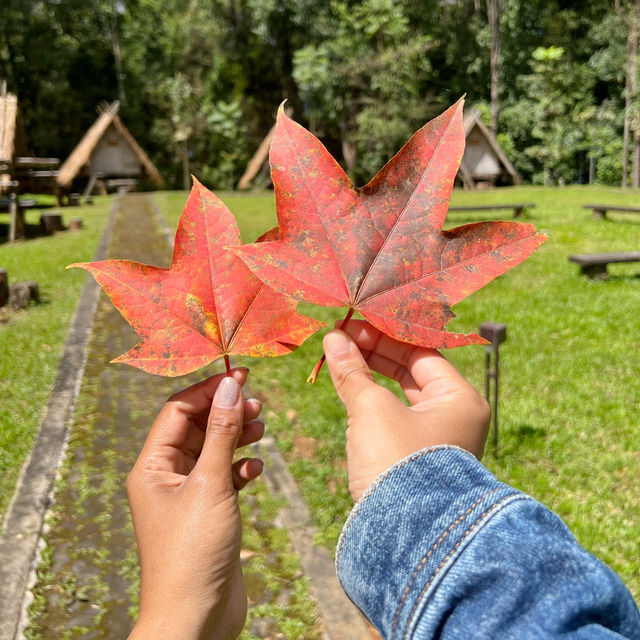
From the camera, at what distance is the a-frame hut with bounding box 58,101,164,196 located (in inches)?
869

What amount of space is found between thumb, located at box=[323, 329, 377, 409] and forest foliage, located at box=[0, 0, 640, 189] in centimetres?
2089

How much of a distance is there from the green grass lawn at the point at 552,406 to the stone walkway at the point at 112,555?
12.2 inches

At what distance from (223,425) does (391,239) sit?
1.59 feet

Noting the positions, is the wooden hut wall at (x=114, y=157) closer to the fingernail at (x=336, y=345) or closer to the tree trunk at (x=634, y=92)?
the tree trunk at (x=634, y=92)

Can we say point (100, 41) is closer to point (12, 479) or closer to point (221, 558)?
point (12, 479)

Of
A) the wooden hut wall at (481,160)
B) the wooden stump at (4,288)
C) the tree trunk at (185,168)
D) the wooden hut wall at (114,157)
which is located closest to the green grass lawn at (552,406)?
the wooden stump at (4,288)

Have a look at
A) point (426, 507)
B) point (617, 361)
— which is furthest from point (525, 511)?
point (617, 361)

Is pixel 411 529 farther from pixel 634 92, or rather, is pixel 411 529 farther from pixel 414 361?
pixel 634 92

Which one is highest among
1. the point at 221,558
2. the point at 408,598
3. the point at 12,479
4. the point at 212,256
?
the point at 212,256

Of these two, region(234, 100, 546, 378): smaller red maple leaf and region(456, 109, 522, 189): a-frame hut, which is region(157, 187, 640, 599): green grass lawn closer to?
region(234, 100, 546, 378): smaller red maple leaf

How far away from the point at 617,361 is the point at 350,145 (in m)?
19.6

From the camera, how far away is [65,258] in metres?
9.46

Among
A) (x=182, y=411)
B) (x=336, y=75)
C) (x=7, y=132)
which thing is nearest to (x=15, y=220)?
(x=7, y=132)

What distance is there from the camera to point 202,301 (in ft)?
3.42
